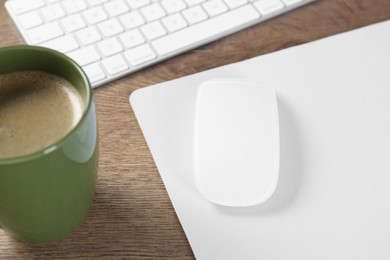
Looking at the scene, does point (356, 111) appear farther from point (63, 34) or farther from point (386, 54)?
point (63, 34)

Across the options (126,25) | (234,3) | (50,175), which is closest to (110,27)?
(126,25)

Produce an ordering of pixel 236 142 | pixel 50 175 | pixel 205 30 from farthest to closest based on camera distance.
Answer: pixel 205 30, pixel 236 142, pixel 50 175

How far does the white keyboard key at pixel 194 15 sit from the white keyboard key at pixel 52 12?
13cm

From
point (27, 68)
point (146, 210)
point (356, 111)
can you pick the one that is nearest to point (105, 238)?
point (146, 210)

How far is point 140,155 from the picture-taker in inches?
21.6

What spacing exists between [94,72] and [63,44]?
0.05 m

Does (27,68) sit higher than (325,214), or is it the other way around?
(27,68)

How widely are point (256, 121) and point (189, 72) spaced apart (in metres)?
0.11

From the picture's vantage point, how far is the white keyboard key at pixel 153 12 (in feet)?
2.08

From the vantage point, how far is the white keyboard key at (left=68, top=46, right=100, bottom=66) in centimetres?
59

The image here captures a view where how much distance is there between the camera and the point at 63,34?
61cm

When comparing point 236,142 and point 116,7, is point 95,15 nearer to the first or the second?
point 116,7

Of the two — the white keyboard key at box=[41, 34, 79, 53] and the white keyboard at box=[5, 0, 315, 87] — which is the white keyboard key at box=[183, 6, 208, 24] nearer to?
the white keyboard at box=[5, 0, 315, 87]

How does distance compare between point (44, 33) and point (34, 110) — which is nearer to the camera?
point (34, 110)
